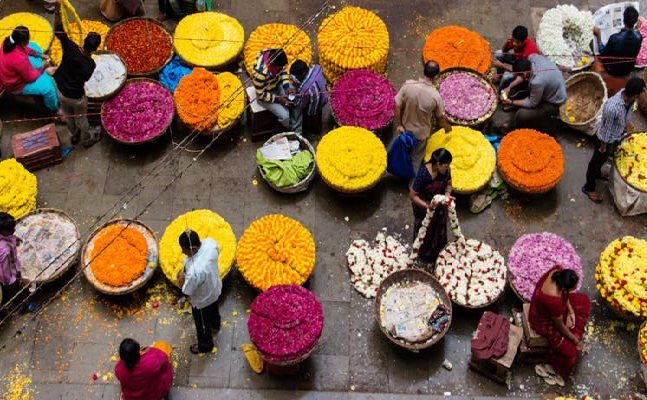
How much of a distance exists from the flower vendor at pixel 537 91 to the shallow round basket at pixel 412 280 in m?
2.56

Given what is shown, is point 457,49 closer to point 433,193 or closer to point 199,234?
point 433,193

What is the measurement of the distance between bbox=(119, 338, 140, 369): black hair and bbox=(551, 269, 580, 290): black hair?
382 centimetres

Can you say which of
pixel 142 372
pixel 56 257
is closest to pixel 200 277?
pixel 142 372

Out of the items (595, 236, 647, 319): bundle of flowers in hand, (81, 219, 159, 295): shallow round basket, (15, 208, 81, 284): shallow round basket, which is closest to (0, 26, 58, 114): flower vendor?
(15, 208, 81, 284): shallow round basket

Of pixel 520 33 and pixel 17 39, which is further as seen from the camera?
pixel 520 33

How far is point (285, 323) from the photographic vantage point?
6.91 metres

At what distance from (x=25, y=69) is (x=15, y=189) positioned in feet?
4.93

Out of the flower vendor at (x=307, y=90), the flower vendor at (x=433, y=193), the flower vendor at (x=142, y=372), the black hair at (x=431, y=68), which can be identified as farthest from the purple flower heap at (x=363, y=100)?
the flower vendor at (x=142, y=372)

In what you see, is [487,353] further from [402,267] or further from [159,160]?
[159,160]

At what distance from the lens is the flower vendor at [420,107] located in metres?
7.82

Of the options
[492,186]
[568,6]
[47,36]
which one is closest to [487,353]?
[492,186]

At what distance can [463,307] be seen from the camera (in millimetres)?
7441

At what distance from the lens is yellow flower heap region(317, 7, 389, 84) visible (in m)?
8.95

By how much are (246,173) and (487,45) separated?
12.1 feet
